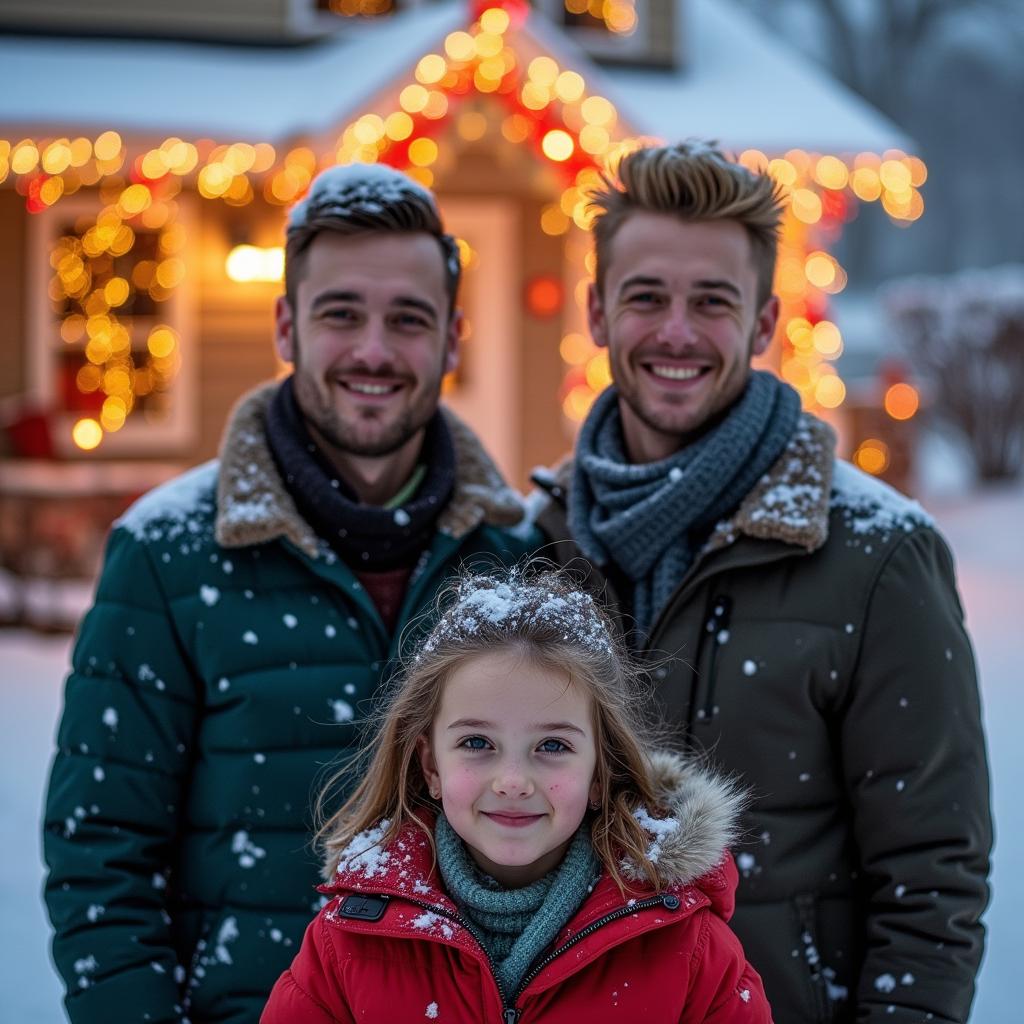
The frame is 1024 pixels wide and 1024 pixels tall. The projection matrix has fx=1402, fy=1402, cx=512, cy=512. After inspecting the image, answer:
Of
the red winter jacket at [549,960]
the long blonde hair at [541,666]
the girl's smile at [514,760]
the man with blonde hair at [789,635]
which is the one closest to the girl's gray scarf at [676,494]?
the man with blonde hair at [789,635]

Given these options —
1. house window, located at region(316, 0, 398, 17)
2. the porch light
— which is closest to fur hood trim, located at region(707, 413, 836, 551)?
the porch light

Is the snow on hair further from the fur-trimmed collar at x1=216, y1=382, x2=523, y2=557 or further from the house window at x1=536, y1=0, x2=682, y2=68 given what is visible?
the house window at x1=536, y1=0, x2=682, y2=68

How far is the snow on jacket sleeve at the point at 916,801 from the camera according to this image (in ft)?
7.43

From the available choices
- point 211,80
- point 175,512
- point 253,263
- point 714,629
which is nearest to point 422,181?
point 253,263

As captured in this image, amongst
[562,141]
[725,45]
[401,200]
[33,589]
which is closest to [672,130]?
[562,141]

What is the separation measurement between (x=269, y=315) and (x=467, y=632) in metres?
9.64

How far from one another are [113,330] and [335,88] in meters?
2.64

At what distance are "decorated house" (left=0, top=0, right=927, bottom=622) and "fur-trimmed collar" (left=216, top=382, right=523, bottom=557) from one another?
20.3 feet

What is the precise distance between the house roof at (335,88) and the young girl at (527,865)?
7571mm

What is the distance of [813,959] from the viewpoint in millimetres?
2342

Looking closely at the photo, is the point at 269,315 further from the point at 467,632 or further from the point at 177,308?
the point at 467,632

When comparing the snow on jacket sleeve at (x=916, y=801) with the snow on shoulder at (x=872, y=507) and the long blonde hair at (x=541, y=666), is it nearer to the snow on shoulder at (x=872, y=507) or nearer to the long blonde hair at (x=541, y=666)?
the snow on shoulder at (x=872, y=507)

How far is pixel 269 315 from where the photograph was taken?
11430mm

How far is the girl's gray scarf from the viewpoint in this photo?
8.10 feet
